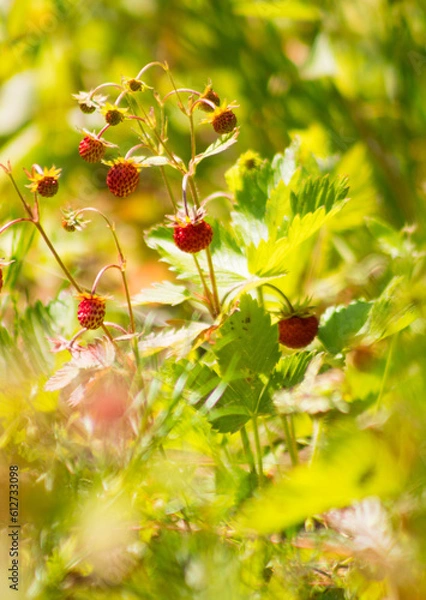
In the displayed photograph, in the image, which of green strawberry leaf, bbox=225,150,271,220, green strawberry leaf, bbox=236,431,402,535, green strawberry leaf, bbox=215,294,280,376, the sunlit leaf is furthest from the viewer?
the sunlit leaf

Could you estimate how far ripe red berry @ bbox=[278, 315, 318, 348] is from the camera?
0.55 m

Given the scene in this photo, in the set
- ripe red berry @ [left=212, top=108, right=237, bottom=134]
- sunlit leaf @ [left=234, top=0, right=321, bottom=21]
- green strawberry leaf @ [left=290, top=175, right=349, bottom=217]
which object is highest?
ripe red berry @ [left=212, top=108, right=237, bottom=134]

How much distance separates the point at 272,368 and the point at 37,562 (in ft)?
0.60

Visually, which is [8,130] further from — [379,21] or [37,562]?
[37,562]

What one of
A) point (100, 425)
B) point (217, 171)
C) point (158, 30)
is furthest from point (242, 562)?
point (158, 30)

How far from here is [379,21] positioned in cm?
127

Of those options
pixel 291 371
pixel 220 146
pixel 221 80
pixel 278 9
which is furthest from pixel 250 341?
pixel 221 80

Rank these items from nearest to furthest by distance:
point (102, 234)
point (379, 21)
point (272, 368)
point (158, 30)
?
point (272, 368), point (379, 21), point (102, 234), point (158, 30)

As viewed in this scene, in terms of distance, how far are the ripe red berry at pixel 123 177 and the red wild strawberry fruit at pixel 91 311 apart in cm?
8

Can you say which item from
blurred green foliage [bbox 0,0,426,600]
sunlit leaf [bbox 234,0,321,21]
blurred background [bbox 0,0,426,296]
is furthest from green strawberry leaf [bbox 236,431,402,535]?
sunlit leaf [bbox 234,0,321,21]

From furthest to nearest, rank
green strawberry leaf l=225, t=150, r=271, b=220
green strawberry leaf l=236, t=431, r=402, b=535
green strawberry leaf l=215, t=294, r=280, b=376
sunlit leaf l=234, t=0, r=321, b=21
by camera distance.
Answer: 1. sunlit leaf l=234, t=0, r=321, b=21
2. green strawberry leaf l=225, t=150, r=271, b=220
3. green strawberry leaf l=215, t=294, r=280, b=376
4. green strawberry leaf l=236, t=431, r=402, b=535

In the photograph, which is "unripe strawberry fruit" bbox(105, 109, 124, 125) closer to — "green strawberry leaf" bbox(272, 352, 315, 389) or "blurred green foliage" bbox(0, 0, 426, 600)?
"blurred green foliage" bbox(0, 0, 426, 600)

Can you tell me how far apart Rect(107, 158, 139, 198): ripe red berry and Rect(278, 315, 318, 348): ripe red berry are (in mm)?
156

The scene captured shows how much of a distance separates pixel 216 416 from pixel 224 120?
211 millimetres
